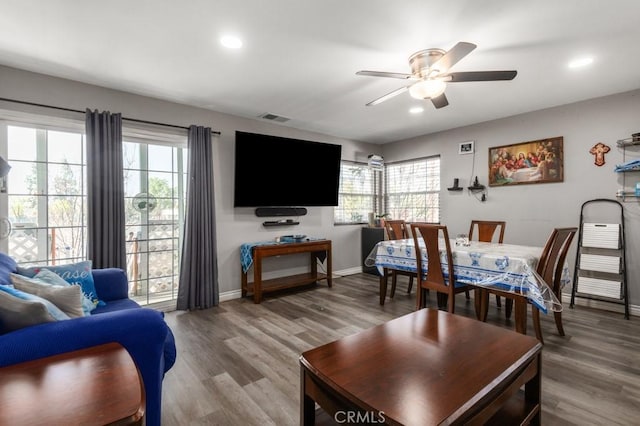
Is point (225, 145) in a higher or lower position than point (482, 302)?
higher

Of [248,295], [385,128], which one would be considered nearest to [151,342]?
[248,295]

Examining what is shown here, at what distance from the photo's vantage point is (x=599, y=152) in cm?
359

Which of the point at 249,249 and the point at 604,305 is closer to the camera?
the point at 604,305

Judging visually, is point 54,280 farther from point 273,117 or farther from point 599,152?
point 599,152

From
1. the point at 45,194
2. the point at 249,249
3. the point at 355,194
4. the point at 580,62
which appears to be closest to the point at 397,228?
the point at 355,194

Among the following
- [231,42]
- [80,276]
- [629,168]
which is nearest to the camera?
[80,276]

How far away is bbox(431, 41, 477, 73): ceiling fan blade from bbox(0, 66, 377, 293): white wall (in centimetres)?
274

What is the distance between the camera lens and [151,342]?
145 centimetres

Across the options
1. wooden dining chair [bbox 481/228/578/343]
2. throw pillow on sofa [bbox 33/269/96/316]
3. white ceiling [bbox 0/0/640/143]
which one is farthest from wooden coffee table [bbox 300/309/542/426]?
white ceiling [bbox 0/0/640/143]

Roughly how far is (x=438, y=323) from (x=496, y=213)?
321cm

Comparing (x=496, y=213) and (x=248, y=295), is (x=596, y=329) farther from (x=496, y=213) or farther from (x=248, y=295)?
(x=248, y=295)

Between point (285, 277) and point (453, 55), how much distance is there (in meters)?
3.54

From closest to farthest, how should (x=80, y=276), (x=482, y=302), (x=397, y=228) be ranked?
(x=80, y=276), (x=482, y=302), (x=397, y=228)

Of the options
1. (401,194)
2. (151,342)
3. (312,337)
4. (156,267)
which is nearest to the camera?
(151,342)
